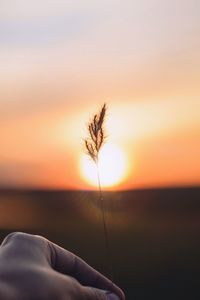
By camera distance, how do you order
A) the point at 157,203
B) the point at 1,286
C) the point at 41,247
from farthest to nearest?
the point at 157,203, the point at 41,247, the point at 1,286

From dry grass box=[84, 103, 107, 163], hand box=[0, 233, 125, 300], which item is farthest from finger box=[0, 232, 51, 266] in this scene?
dry grass box=[84, 103, 107, 163]

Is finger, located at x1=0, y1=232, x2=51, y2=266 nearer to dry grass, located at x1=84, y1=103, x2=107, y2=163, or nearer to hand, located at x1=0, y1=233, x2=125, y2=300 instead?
hand, located at x1=0, y1=233, x2=125, y2=300

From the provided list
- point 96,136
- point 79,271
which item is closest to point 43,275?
point 79,271

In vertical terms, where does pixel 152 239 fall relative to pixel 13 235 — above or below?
below

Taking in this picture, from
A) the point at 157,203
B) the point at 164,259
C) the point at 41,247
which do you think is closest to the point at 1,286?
the point at 41,247

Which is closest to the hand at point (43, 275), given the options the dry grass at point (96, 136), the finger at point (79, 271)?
the finger at point (79, 271)

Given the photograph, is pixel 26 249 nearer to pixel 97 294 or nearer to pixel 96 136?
pixel 97 294

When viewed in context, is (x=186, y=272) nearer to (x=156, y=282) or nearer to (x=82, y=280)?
(x=156, y=282)

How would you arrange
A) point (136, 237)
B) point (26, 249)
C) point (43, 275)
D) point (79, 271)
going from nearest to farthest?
1. point (43, 275)
2. point (26, 249)
3. point (79, 271)
4. point (136, 237)
